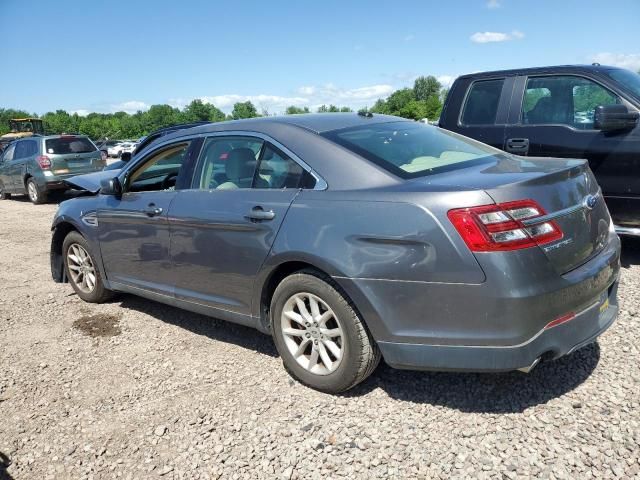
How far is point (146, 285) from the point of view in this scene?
14.2 ft

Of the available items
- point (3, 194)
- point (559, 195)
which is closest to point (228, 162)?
point (559, 195)

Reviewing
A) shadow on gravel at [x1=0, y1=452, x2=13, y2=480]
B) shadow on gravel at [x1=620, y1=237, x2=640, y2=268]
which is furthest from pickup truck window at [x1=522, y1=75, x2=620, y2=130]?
shadow on gravel at [x1=0, y1=452, x2=13, y2=480]

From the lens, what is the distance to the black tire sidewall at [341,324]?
2.95 meters

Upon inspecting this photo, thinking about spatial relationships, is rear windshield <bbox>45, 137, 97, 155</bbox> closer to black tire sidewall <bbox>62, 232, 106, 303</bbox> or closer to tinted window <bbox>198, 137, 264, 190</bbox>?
black tire sidewall <bbox>62, 232, 106, 303</bbox>

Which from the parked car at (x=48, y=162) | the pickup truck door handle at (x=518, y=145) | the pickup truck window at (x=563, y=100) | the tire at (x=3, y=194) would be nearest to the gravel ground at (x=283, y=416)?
the pickup truck door handle at (x=518, y=145)

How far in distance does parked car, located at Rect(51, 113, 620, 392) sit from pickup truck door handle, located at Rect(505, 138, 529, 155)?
6.66ft

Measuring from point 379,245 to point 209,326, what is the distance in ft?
7.24

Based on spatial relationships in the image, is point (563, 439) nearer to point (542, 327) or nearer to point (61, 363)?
point (542, 327)

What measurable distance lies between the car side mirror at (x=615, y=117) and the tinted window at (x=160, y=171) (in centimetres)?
375

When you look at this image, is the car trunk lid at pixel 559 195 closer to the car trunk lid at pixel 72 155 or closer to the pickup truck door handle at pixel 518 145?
the pickup truck door handle at pixel 518 145

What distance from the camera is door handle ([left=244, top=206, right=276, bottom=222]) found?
10.6 feet

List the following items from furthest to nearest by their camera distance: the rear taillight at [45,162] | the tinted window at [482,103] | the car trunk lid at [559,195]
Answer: the rear taillight at [45,162], the tinted window at [482,103], the car trunk lid at [559,195]

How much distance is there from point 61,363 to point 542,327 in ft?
10.8

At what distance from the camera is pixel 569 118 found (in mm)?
5480
